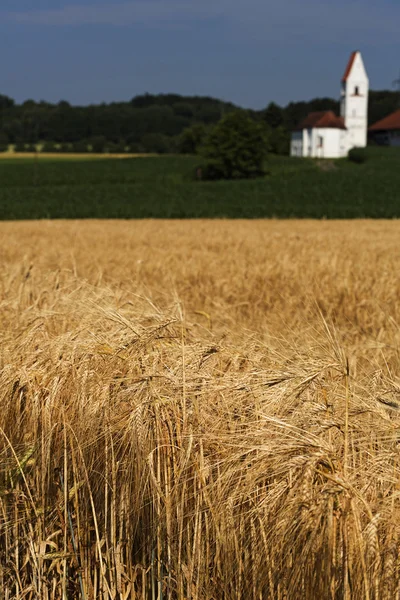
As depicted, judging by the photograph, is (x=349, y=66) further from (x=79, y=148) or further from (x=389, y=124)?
(x=79, y=148)

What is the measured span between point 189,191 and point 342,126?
54727 millimetres

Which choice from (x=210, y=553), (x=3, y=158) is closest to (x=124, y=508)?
(x=210, y=553)

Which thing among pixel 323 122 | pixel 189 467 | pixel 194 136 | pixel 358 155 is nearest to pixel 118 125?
pixel 194 136

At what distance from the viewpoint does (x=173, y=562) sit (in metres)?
2.65

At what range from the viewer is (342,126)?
102m

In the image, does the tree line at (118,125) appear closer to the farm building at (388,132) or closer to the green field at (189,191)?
the farm building at (388,132)

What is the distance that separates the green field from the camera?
4172cm

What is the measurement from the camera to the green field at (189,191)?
41719mm

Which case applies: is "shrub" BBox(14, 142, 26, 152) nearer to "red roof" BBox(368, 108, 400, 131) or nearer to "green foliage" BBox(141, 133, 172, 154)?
"green foliage" BBox(141, 133, 172, 154)

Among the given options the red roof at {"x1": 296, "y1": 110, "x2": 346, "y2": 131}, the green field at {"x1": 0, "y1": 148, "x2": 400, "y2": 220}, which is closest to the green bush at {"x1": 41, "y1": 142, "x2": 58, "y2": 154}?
the green field at {"x1": 0, "y1": 148, "x2": 400, "y2": 220}

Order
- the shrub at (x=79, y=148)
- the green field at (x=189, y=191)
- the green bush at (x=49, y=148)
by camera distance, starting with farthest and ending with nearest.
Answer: the shrub at (x=79, y=148) < the green bush at (x=49, y=148) < the green field at (x=189, y=191)

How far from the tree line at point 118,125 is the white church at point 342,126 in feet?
14.1

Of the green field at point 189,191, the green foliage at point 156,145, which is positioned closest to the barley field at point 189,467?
the green field at point 189,191

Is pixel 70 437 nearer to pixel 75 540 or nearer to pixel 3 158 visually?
pixel 75 540
